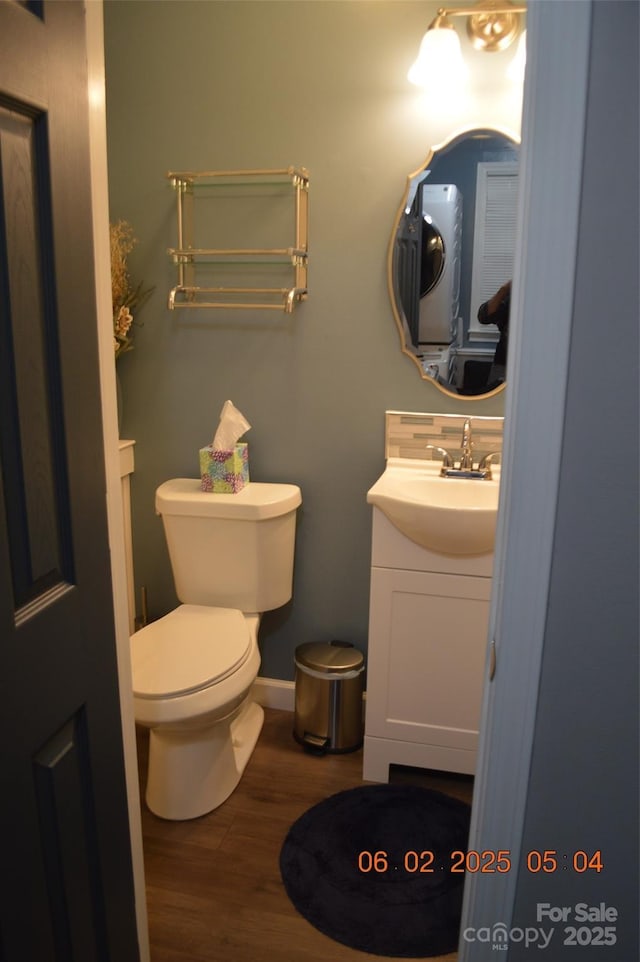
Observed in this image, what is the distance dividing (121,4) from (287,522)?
1720 millimetres

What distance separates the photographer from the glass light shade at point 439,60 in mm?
2016

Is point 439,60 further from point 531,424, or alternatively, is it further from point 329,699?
point 329,699

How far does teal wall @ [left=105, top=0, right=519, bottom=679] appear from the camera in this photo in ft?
7.33

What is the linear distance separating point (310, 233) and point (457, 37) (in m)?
0.67

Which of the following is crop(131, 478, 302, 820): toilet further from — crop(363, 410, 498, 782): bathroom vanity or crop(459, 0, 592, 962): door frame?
crop(459, 0, 592, 962): door frame

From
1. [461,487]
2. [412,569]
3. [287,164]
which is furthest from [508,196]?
[412,569]

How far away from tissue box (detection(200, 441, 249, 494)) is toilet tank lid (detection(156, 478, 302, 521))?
0.09 feet

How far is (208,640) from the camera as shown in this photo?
2150mm

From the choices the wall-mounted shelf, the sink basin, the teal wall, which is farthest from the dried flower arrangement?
the sink basin

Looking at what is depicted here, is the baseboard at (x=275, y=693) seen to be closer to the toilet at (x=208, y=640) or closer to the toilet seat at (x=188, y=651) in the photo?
the toilet at (x=208, y=640)

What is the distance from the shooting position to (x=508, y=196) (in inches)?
87.1

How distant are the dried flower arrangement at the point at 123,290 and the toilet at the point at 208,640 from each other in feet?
1.66

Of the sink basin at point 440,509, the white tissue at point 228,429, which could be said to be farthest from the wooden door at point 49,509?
the white tissue at point 228,429

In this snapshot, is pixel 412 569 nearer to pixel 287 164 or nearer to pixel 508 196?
pixel 508 196
